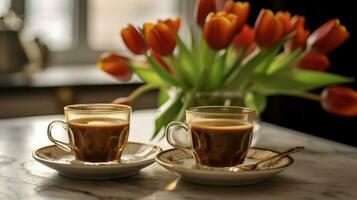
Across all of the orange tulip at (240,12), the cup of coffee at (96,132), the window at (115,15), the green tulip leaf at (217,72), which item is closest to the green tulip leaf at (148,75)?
the green tulip leaf at (217,72)

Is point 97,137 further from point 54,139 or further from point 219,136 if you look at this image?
point 219,136

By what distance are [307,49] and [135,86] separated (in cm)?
164

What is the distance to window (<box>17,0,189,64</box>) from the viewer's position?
3.09m

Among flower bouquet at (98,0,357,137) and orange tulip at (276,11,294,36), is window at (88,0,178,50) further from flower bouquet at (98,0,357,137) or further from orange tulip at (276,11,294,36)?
orange tulip at (276,11,294,36)

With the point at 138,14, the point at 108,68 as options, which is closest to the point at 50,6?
the point at 138,14

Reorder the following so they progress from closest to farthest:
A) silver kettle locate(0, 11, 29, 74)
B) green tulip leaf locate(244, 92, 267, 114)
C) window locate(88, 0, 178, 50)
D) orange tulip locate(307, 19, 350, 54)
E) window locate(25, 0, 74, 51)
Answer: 1. orange tulip locate(307, 19, 350, 54)
2. green tulip leaf locate(244, 92, 267, 114)
3. silver kettle locate(0, 11, 29, 74)
4. window locate(25, 0, 74, 51)
5. window locate(88, 0, 178, 50)

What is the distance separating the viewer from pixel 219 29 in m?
1.30

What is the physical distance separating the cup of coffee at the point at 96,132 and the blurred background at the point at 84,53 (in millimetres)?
1528

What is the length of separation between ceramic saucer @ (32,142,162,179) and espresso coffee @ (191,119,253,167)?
9 cm

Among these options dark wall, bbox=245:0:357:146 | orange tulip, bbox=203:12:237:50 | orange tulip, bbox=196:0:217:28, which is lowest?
dark wall, bbox=245:0:357:146

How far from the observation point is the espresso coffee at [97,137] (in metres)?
1.12

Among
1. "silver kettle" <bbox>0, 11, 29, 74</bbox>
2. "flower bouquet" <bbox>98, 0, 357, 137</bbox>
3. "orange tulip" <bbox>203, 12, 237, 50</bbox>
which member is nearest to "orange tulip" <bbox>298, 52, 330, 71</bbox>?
"flower bouquet" <bbox>98, 0, 357, 137</bbox>

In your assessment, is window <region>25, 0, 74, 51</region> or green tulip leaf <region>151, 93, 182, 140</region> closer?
green tulip leaf <region>151, 93, 182, 140</region>

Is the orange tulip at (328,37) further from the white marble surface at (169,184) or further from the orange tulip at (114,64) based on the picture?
the orange tulip at (114,64)
